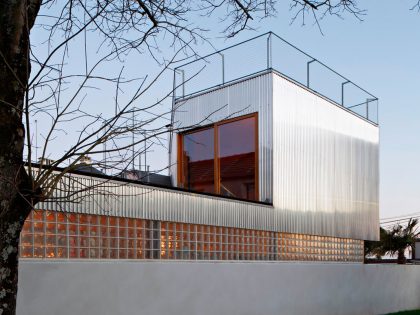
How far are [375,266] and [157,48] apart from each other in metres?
12.5

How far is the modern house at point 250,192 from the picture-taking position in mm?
9258

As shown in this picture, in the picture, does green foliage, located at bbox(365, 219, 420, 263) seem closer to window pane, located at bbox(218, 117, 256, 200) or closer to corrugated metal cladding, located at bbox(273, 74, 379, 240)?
corrugated metal cladding, located at bbox(273, 74, 379, 240)

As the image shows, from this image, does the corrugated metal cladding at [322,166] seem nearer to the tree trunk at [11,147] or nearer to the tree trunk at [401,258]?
the tree trunk at [401,258]

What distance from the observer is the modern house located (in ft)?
30.4

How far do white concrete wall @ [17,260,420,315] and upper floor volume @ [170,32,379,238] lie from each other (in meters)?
1.60

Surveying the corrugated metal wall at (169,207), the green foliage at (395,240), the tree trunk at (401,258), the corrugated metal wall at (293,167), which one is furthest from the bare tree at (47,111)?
the green foliage at (395,240)

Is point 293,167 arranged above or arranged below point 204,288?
above

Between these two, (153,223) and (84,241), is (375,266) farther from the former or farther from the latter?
(84,241)

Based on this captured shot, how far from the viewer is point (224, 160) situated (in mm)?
14922

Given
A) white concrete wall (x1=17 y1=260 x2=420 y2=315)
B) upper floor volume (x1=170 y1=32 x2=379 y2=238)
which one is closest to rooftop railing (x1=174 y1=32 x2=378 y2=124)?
upper floor volume (x1=170 y1=32 x2=379 y2=238)

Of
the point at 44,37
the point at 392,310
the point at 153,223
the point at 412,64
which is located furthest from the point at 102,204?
the point at 412,64

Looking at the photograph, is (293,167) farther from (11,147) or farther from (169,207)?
(11,147)

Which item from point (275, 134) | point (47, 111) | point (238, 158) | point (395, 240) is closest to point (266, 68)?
point (275, 134)

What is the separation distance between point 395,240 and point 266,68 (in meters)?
21.4
